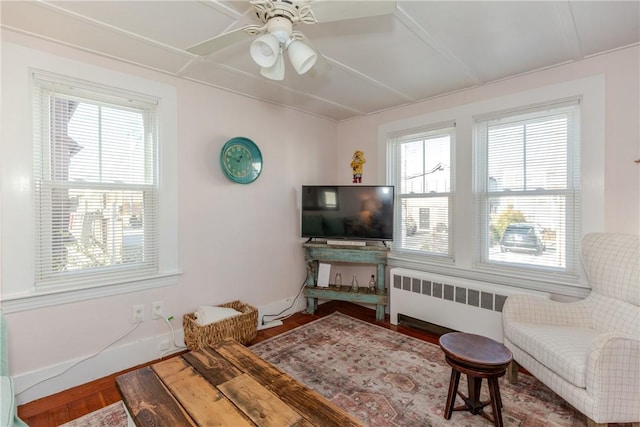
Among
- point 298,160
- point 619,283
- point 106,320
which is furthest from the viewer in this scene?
point 298,160

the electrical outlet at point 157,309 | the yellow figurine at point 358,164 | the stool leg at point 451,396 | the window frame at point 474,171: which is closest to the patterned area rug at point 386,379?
the stool leg at point 451,396

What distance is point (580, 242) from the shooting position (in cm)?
227

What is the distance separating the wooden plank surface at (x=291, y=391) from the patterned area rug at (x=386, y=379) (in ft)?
2.24

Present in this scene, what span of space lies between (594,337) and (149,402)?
2.49 m

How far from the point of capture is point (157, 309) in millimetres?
2463

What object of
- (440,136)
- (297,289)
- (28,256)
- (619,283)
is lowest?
(297,289)

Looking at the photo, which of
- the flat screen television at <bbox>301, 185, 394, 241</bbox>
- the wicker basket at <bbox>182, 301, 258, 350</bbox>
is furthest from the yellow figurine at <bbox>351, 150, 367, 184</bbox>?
the wicker basket at <bbox>182, 301, 258, 350</bbox>

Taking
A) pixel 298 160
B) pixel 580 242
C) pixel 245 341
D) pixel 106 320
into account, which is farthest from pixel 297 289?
pixel 580 242

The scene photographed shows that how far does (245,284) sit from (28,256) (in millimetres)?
1668

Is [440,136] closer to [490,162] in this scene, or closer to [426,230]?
[490,162]

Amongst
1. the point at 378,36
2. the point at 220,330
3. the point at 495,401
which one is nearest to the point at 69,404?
the point at 220,330

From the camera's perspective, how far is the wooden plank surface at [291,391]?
1.17 meters

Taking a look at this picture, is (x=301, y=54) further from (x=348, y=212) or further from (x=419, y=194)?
(x=419, y=194)

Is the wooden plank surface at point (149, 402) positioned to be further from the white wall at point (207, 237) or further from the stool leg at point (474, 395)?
the stool leg at point (474, 395)
